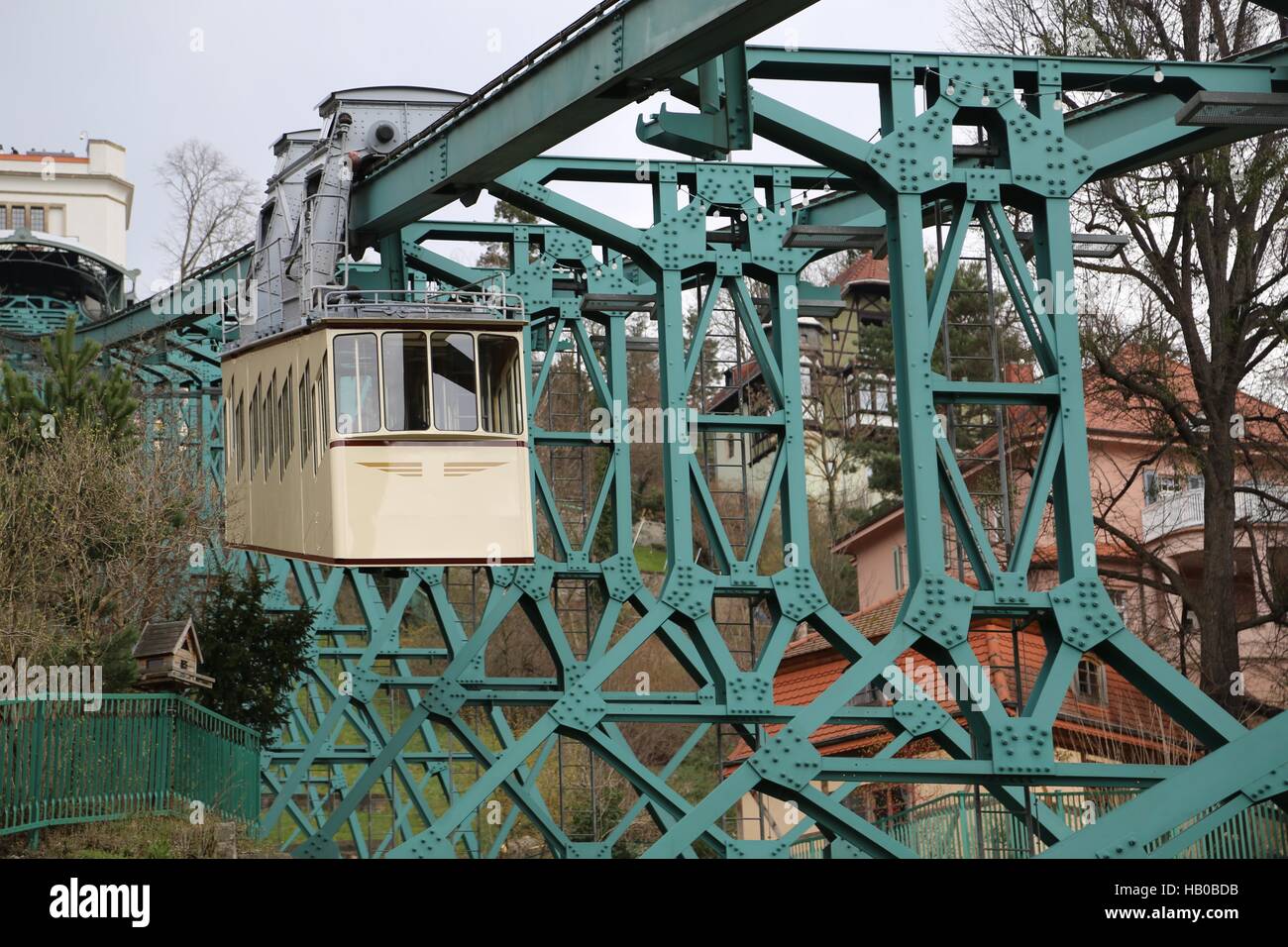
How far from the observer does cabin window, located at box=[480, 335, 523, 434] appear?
1706cm

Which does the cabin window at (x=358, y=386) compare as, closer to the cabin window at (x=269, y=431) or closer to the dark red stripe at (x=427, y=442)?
the dark red stripe at (x=427, y=442)

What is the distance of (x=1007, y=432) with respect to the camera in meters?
28.4

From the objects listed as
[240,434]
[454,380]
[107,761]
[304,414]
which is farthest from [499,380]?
A: [240,434]

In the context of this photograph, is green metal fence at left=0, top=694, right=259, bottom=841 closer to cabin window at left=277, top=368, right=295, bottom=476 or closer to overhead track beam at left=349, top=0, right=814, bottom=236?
cabin window at left=277, top=368, right=295, bottom=476

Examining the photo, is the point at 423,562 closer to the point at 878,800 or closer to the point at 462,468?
the point at 462,468

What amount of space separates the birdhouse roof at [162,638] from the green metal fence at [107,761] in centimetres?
74

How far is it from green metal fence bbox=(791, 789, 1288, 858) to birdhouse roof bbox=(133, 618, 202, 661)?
23.0ft

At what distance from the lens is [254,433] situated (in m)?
20.6

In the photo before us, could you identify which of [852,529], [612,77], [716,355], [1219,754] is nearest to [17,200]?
[716,355]

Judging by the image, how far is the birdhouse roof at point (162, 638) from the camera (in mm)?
19969

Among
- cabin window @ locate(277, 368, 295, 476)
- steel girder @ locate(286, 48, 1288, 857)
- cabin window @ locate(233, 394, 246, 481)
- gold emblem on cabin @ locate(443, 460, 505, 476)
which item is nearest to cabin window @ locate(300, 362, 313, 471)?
cabin window @ locate(277, 368, 295, 476)

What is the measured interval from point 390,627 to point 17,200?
155 feet

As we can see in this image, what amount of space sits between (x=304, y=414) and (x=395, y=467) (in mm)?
1648
